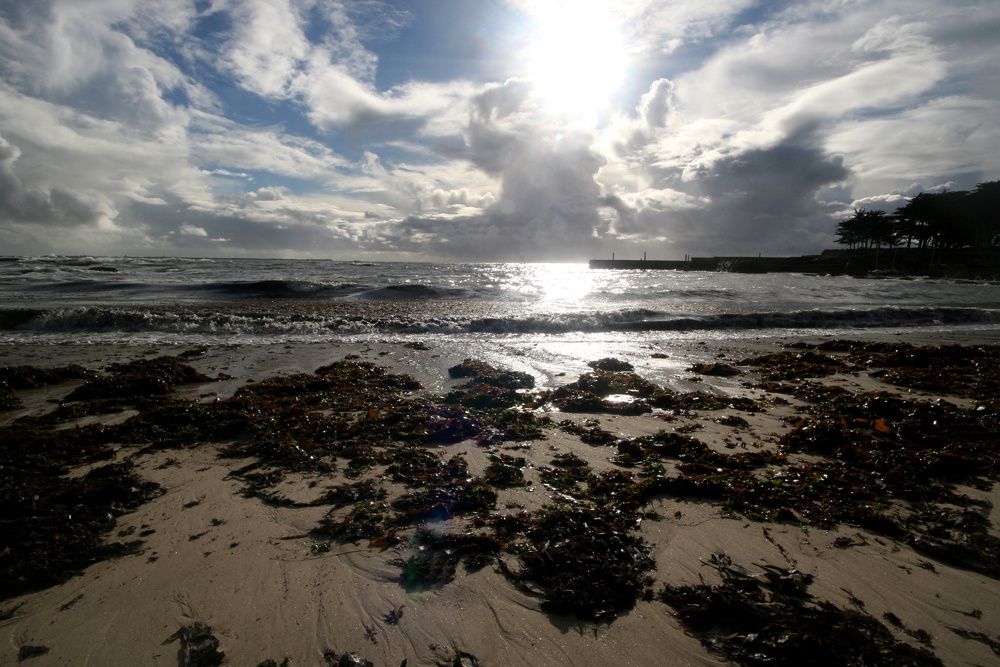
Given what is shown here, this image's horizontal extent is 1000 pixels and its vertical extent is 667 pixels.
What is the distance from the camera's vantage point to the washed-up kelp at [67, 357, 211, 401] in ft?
23.0

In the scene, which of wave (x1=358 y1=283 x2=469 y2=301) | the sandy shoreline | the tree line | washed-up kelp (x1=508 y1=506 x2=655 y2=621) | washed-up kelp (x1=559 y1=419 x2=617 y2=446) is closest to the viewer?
the sandy shoreline

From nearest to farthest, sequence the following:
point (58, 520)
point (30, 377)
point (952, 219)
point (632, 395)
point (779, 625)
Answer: point (779, 625) → point (58, 520) → point (632, 395) → point (30, 377) → point (952, 219)

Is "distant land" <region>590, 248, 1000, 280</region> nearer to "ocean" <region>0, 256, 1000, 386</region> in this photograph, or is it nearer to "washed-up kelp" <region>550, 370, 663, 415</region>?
"ocean" <region>0, 256, 1000, 386</region>

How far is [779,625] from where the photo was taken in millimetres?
2518

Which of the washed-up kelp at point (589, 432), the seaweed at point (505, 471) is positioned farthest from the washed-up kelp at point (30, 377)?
the washed-up kelp at point (589, 432)

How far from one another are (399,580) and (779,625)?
87.8 inches

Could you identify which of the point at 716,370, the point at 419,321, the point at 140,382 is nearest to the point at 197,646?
the point at 140,382

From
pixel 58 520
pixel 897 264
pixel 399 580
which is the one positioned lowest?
pixel 399 580

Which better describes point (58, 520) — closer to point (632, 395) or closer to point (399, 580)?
point (399, 580)

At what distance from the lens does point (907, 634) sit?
8.25 ft

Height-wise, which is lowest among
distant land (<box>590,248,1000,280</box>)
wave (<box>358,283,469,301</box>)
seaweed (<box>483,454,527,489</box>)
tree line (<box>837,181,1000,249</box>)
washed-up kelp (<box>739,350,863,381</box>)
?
seaweed (<box>483,454,527,489</box>)

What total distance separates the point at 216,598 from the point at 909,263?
83798 millimetres

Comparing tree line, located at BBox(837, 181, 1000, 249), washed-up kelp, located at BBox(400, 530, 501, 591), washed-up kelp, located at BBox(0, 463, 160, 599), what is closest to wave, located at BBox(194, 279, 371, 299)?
washed-up kelp, located at BBox(0, 463, 160, 599)

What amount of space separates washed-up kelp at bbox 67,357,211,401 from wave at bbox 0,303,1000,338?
5.94m
